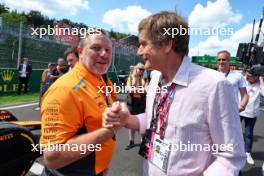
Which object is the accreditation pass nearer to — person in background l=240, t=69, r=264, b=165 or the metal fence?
person in background l=240, t=69, r=264, b=165

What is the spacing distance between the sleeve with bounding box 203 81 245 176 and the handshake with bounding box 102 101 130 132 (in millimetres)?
478

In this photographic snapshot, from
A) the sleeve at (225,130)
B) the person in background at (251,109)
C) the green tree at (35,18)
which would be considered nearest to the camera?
the sleeve at (225,130)

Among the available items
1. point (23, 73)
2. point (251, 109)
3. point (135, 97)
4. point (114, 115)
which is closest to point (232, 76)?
point (251, 109)

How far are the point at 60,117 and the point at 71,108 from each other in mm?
85

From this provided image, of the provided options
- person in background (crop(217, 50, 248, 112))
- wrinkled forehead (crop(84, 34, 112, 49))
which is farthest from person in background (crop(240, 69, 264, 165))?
wrinkled forehead (crop(84, 34, 112, 49))

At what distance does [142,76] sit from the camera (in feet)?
22.8

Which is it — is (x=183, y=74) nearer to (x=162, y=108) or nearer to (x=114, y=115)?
(x=162, y=108)

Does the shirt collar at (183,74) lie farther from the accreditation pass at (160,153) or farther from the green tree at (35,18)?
the green tree at (35,18)

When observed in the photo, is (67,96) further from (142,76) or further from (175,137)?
(142,76)

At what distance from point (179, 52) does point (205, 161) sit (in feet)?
2.12

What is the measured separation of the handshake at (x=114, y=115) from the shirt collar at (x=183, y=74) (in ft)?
1.12

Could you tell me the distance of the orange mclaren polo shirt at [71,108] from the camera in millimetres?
1840

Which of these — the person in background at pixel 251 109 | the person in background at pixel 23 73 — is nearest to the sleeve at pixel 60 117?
the person in background at pixel 251 109

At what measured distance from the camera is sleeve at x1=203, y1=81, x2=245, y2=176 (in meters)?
1.61
